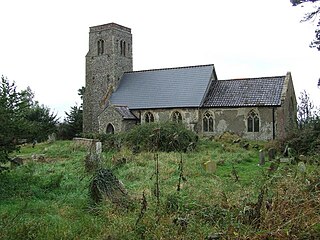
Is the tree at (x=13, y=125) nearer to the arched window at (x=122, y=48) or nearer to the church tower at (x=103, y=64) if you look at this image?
the church tower at (x=103, y=64)

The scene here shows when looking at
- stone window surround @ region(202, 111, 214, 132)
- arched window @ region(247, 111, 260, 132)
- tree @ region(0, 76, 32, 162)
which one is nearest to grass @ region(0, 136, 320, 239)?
tree @ region(0, 76, 32, 162)

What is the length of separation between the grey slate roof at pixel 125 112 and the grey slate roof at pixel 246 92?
6.68 meters

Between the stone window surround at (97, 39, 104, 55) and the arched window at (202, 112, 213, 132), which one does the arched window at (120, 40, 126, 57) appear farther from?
the arched window at (202, 112, 213, 132)

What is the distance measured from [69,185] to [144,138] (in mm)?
10187

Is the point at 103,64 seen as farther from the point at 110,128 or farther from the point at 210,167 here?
the point at 210,167

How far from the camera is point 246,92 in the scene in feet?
104

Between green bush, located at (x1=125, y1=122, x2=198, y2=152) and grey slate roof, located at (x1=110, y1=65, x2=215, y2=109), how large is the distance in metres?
9.57

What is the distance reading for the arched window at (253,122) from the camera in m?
30.4

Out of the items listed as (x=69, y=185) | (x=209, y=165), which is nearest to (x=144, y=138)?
(x=209, y=165)

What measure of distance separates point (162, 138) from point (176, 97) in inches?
477

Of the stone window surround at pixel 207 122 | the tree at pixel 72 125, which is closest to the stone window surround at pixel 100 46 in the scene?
the tree at pixel 72 125

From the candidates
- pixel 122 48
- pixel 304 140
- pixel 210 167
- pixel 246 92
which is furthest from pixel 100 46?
pixel 210 167

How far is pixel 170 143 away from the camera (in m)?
21.6

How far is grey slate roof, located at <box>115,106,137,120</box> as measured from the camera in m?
34.3
